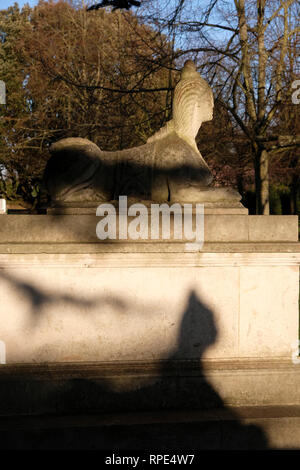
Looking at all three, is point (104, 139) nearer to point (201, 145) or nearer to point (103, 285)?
point (201, 145)

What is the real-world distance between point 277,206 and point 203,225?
78.9 feet

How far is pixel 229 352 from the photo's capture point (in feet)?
13.6

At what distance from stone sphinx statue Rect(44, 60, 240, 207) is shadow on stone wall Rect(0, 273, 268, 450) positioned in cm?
98

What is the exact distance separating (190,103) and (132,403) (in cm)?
271

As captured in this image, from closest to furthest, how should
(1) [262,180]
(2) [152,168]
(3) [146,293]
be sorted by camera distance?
(3) [146,293] → (2) [152,168] → (1) [262,180]

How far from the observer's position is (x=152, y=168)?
465 centimetres

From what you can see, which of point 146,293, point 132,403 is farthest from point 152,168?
point 132,403

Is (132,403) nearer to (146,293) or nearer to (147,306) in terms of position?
(147,306)

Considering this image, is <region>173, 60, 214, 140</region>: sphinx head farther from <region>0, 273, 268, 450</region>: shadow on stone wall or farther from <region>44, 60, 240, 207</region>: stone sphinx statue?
<region>0, 273, 268, 450</region>: shadow on stone wall

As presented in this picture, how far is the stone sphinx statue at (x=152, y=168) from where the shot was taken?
4.50m

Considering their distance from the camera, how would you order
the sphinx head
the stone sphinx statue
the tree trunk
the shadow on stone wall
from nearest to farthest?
the shadow on stone wall, the stone sphinx statue, the sphinx head, the tree trunk

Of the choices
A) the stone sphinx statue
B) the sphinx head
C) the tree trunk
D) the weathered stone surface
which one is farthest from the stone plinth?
the tree trunk

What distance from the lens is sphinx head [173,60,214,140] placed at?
4699 millimetres
